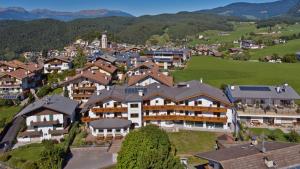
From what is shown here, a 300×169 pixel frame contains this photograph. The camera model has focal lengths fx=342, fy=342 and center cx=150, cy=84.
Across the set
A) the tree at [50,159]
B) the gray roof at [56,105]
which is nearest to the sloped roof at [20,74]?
the gray roof at [56,105]

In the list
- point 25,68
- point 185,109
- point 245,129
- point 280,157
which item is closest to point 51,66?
point 25,68

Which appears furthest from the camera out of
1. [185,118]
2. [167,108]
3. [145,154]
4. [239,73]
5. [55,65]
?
[239,73]

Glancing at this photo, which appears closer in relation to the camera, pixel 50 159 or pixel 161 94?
pixel 50 159

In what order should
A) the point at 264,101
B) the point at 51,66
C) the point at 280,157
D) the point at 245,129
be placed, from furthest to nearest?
the point at 51,66, the point at 264,101, the point at 245,129, the point at 280,157

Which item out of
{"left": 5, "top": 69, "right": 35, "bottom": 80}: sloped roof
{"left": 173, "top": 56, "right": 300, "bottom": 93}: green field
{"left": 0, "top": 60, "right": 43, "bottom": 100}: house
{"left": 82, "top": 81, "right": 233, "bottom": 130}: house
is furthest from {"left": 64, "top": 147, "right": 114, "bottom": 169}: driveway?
{"left": 173, "top": 56, "right": 300, "bottom": 93}: green field

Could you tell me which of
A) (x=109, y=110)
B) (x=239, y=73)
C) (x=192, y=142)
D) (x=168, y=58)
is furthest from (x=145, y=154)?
(x=168, y=58)

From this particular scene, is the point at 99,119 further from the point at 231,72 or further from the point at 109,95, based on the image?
the point at 231,72

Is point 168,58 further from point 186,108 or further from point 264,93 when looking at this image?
point 186,108
